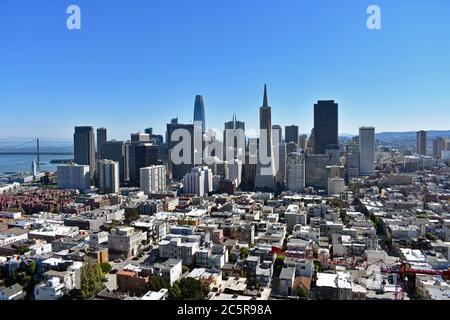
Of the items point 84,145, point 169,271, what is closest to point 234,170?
point 84,145

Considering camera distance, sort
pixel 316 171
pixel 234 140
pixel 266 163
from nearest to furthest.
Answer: pixel 266 163, pixel 316 171, pixel 234 140

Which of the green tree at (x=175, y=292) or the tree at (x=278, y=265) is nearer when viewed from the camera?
the green tree at (x=175, y=292)

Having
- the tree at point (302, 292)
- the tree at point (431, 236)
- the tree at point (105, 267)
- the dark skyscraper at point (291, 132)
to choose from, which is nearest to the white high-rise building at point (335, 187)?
the tree at point (431, 236)

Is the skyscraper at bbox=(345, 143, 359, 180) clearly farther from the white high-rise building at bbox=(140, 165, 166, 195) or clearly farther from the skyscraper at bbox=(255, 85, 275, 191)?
the white high-rise building at bbox=(140, 165, 166, 195)

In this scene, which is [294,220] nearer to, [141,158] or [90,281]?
[90,281]

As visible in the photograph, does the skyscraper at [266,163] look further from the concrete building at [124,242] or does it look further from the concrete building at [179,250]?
the concrete building at [179,250]
